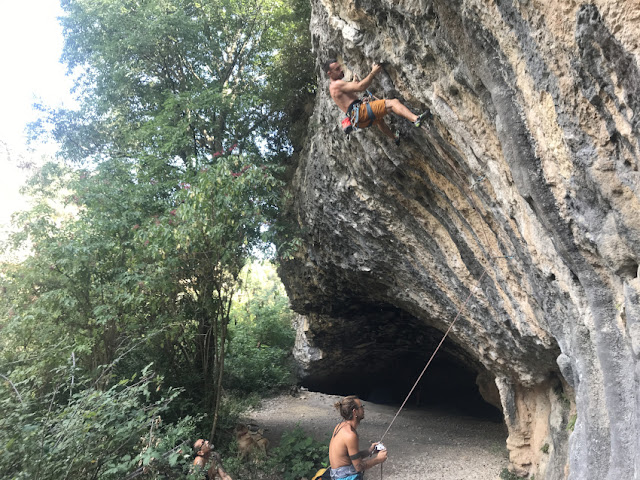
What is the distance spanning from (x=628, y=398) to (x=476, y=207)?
6.90ft

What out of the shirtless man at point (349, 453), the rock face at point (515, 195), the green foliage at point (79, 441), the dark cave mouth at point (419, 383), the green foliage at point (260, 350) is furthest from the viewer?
the green foliage at point (260, 350)

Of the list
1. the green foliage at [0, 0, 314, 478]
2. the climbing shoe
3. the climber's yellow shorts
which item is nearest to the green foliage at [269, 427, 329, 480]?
the green foliage at [0, 0, 314, 478]

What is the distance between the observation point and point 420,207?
16.6ft

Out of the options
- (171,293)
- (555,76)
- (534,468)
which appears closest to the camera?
(555,76)

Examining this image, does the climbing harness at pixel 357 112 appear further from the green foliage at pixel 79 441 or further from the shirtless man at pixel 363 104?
the green foliage at pixel 79 441

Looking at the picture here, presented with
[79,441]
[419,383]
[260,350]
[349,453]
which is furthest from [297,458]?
[260,350]

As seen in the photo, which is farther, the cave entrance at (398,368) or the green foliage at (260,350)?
the green foliage at (260,350)

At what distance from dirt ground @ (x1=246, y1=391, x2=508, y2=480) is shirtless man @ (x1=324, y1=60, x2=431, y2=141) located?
17.8 ft

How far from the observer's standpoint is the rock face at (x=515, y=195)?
2217mm

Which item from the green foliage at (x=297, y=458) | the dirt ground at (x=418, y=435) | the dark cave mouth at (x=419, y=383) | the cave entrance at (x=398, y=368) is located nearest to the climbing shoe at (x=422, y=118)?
the green foliage at (x=297, y=458)

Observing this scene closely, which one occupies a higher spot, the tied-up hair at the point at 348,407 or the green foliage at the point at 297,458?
the tied-up hair at the point at 348,407

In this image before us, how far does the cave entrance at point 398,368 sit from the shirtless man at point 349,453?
17.8ft

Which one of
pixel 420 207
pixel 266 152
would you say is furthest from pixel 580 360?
pixel 266 152

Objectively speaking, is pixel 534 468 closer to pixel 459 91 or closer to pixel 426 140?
pixel 426 140
